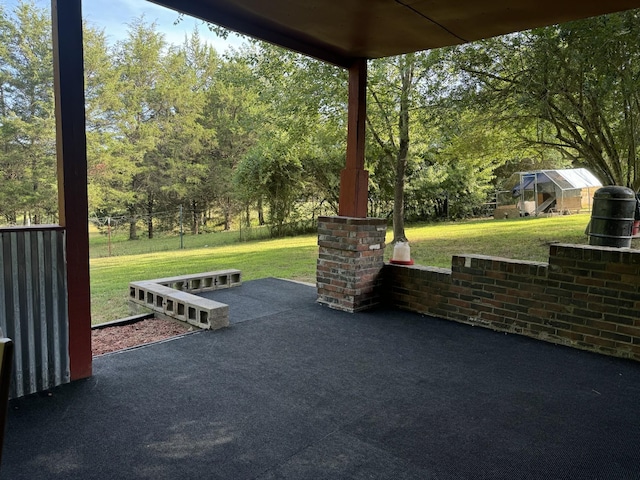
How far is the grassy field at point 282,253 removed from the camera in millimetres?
6910

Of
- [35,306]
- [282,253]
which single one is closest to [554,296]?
[35,306]

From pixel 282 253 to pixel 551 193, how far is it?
10766 mm

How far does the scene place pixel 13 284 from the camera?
8.13ft

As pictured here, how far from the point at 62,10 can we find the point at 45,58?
35.4 feet

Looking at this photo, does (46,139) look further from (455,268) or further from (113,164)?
(455,268)

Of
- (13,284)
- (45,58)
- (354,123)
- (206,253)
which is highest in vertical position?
(45,58)

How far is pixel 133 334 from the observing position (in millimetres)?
3793

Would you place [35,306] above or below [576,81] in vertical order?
below

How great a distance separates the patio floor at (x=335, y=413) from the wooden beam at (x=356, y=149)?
5.06 feet

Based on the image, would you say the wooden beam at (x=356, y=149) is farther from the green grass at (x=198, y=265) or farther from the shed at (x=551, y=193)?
the shed at (x=551, y=193)

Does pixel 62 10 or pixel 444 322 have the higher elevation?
pixel 62 10

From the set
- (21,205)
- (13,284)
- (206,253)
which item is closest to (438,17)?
(13,284)

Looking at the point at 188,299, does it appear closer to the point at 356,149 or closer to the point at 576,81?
the point at 356,149

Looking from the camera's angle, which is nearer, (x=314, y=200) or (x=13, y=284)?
(x=13, y=284)
